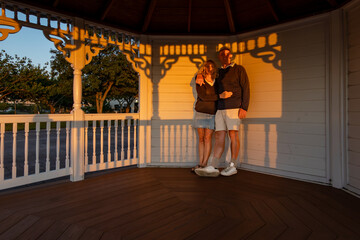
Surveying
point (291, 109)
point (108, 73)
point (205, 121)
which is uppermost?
point (108, 73)

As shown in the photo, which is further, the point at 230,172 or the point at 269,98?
the point at 269,98

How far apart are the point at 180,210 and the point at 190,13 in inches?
113

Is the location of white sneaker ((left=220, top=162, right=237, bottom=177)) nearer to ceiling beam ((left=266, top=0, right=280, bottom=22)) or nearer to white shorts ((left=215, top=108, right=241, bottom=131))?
white shorts ((left=215, top=108, right=241, bottom=131))

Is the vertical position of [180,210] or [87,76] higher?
[87,76]

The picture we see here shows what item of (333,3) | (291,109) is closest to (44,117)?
(291,109)

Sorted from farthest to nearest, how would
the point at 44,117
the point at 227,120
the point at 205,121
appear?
the point at 205,121 < the point at 227,120 < the point at 44,117

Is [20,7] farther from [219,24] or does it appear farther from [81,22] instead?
[219,24]

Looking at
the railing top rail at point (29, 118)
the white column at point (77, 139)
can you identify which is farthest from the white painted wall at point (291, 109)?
the railing top rail at point (29, 118)

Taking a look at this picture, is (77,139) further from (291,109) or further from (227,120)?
(291,109)

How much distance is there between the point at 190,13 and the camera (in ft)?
11.5

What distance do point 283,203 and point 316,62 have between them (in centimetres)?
194

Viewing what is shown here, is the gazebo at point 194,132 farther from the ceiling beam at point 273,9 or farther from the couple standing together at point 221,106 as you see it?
the couple standing together at point 221,106

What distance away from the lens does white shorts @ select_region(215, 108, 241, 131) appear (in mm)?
3225

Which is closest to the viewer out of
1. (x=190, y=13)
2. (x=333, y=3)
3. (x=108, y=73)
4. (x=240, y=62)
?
(x=333, y=3)
